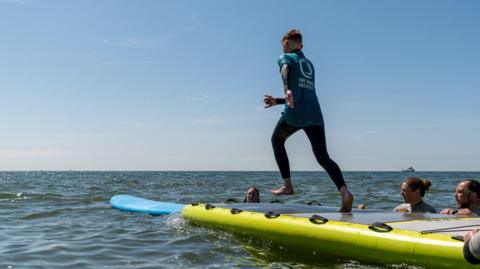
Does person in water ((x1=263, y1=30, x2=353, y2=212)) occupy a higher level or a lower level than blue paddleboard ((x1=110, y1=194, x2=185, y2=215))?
higher

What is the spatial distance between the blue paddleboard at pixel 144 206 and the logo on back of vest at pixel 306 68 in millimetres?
4607

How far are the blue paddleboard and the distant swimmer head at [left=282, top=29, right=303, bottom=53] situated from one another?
4.61 m

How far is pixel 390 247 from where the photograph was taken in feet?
14.8

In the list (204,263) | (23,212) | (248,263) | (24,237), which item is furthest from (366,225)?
(23,212)

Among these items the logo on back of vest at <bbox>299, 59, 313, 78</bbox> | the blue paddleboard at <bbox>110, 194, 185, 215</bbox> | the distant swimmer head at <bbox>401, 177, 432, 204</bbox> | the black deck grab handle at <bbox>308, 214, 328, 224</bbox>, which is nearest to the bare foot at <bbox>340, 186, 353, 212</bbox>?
the black deck grab handle at <bbox>308, 214, 328, 224</bbox>

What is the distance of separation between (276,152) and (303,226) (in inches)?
32.3

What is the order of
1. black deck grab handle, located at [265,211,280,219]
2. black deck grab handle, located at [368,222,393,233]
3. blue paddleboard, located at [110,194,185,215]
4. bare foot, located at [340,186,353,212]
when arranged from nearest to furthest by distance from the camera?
1. black deck grab handle, located at [368,222,393,233]
2. bare foot, located at [340,186,353,212]
3. black deck grab handle, located at [265,211,280,219]
4. blue paddleboard, located at [110,194,185,215]

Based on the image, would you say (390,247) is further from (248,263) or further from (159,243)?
(159,243)

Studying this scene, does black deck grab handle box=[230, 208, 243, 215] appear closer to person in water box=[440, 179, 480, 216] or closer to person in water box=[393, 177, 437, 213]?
person in water box=[393, 177, 437, 213]

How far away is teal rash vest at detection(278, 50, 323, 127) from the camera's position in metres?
5.38

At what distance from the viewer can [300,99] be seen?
5.41m

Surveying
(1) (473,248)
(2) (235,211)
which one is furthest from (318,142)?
(1) (473,248)

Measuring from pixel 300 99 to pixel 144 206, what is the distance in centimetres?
621

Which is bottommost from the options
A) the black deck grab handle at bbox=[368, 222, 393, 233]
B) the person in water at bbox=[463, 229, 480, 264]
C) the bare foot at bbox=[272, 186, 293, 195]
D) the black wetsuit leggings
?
the black deck grab handle at bbox=[368, 222, 393, 233]
